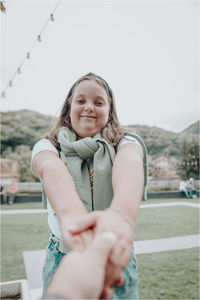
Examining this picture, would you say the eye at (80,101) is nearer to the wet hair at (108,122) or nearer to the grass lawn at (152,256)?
the wet hair at (108,122)

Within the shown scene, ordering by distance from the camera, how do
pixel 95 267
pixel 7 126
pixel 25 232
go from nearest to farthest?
1. pixel 95 267
2. pixel 25 232
3. pixel 7 126

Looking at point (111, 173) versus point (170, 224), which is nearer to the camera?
point (111, 173)

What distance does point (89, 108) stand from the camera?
1.09 m

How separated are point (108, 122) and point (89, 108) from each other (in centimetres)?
15

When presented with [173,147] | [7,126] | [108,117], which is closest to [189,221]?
[108,117]

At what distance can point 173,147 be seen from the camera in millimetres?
30844

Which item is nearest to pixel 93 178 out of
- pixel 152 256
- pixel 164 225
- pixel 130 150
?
pixel 130 150

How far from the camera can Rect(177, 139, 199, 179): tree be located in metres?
23.7

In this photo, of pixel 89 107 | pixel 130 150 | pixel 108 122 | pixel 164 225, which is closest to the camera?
pixel 130 150

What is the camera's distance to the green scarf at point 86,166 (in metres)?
0.95

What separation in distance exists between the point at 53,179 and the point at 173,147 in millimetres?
31306

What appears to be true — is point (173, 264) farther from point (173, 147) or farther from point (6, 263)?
point (173, 147)

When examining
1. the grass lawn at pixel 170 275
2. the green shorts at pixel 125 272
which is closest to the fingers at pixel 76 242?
the green shorts at pixel 125 272

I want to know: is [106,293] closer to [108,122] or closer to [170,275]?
[108,122]
